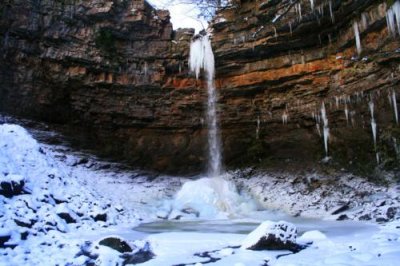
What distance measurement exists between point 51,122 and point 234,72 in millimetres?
9289

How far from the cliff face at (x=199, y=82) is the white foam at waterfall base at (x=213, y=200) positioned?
2441mm

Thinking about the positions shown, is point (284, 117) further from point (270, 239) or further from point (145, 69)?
point (270, 239)

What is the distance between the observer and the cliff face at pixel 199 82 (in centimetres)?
1593

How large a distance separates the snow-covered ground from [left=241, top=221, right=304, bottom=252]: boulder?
0.22m

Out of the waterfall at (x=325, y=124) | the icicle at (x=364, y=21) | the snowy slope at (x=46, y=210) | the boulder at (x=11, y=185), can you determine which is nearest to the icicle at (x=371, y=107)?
the waterfall at (x=325, y=124)

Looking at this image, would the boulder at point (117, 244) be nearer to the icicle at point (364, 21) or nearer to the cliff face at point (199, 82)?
the cliff face at point (199, 82)

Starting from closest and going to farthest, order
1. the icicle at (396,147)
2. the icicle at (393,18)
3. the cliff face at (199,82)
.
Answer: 1. the icicle at (393,18)
2. the icicle at (396,147)
3. the cliff face at (199,82)

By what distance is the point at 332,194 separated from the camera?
49.3 feet

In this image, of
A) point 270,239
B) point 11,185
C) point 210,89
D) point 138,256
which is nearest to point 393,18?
point 210,89

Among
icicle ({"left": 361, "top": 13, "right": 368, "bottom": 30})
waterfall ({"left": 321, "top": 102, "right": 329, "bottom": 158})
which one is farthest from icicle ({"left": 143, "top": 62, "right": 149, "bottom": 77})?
icicle ({"left": 361, "top": 13, "right": 368, "bottom": 30})

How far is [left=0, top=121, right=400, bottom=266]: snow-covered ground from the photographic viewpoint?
639cm

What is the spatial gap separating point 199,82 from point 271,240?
13.3m

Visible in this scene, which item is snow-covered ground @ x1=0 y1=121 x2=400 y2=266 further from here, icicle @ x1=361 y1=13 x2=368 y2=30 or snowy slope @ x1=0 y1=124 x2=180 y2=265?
icicle @ x1=361 y1=13 x2=368 y2=30

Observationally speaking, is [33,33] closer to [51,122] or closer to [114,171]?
[51,122]
